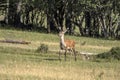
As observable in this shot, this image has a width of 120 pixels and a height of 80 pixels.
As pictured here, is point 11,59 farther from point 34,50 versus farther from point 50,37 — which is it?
point 50,37

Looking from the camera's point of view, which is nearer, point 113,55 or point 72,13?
point 113,55

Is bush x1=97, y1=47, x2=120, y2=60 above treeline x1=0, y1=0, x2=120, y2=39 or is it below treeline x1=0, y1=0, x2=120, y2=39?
above

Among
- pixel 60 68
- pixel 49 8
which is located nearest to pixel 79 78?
pixel 60 68

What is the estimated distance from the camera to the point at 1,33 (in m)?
45.9

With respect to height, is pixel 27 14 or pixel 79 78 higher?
pixel 79 78

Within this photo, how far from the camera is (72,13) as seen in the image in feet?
189

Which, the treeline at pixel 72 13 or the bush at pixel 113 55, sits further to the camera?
the treeline at pixel 72 13

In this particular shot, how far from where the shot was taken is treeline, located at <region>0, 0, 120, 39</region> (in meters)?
54.1

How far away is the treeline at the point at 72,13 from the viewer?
54.1m

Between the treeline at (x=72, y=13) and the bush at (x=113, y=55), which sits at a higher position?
the bush at (x=113, y=55)

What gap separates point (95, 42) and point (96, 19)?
17.0 m

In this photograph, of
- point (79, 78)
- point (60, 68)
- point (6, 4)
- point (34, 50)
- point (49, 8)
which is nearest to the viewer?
point (79, 78)

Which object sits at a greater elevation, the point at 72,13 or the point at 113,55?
the point at 113,55

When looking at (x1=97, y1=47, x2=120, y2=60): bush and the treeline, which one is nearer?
(x1=97, y1=47, x2=120, y2=60): bush
